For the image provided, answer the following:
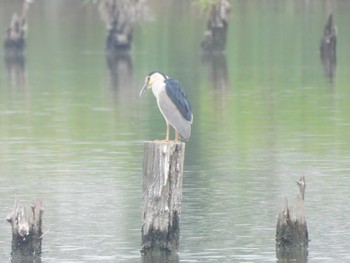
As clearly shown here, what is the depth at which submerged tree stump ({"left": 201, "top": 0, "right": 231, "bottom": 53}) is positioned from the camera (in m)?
64.9

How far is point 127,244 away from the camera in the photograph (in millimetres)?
24266

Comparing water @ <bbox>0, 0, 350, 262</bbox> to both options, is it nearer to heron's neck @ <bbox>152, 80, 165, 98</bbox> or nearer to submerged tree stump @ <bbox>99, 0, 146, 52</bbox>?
submerged tree stump @ <bbox>99, 0, 146, 52</bbox>

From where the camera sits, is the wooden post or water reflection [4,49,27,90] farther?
water reflection [4,49,27,90]

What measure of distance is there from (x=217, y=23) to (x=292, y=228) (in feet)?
141

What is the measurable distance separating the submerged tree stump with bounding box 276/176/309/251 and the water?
26 cm

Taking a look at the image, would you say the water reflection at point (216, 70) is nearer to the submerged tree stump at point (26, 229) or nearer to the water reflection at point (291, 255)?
the water reflection at point (291, 255)

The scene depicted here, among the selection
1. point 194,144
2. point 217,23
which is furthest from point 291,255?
point 217,23

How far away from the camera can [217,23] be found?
6575cm

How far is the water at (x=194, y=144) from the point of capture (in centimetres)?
2502

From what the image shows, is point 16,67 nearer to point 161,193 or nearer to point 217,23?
point 217,23

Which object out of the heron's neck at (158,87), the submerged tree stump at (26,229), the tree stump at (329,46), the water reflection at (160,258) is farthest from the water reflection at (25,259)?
the tree stump at (329,46)

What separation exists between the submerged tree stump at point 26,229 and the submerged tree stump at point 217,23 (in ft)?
138

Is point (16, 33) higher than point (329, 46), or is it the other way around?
point (16, 33)

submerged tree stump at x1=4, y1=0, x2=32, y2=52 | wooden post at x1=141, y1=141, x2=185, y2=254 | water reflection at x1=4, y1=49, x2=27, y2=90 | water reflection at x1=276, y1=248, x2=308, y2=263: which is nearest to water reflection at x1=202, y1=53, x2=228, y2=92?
water reflection at x1=4, y1=49, x2=27, y2=90
